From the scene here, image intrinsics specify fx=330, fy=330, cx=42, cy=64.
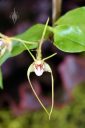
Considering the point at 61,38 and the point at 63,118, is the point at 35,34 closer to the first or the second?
the point at 61,38

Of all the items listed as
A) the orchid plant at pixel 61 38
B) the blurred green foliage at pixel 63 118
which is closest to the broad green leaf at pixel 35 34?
Result: the orchid plant at pixel 61 38

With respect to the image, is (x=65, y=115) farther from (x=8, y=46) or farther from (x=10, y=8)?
(x=8, y=46)

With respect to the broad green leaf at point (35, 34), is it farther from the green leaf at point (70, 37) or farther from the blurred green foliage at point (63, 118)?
the blurred green foliage at point (63, 118)

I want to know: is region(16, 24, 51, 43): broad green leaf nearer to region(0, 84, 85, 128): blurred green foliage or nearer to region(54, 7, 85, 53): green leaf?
region(54, 7, 85, 53): green leaf

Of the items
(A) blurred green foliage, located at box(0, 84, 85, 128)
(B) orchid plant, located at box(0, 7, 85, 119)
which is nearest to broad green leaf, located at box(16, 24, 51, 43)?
(B) orchid plant, located at box(0, 7, 85, 119)

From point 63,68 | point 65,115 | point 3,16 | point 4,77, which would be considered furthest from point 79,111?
point 3,16
